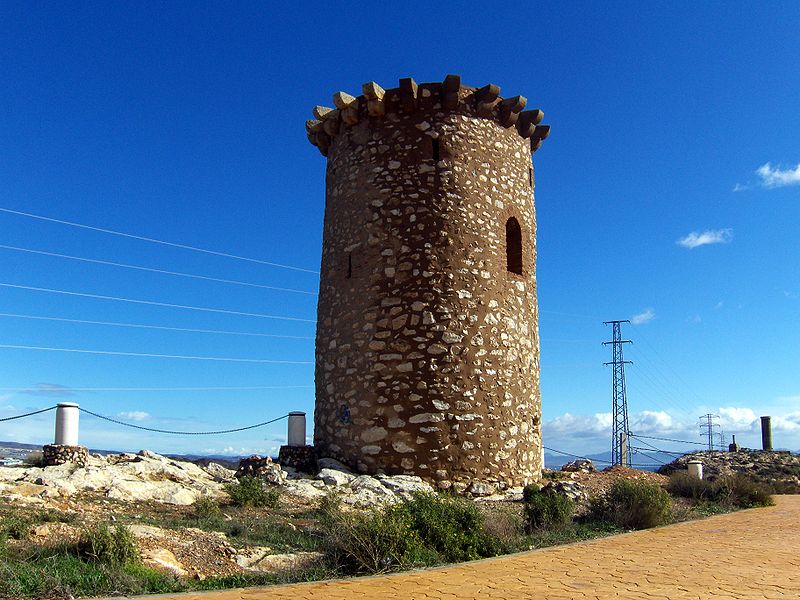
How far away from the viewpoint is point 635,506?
36.0 feet

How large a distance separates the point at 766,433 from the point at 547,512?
24244 millimetres

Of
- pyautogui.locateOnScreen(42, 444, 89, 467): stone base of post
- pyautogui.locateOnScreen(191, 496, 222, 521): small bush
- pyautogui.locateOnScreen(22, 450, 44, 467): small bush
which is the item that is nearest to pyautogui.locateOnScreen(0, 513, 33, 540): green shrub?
pyautogui.locateOnScreen(191, 496, 222, 521): small bush

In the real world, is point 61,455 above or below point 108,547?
above

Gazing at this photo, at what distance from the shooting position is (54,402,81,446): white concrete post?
39.8ft

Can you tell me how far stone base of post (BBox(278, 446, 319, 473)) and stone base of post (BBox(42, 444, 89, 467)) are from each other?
11.9ft

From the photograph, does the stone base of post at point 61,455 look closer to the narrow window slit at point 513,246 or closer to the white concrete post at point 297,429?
the white concrete post at point 297,429

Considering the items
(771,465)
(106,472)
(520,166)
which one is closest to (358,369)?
(106,472)

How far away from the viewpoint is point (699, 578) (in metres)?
7.09

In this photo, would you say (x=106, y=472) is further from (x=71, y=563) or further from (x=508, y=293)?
(x=508, y=293)

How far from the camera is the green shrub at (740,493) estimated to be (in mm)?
14875

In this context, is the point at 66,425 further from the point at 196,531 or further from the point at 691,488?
the point at 691,488

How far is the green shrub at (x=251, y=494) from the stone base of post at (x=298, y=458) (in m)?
2.82

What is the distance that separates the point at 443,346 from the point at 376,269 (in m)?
2.07

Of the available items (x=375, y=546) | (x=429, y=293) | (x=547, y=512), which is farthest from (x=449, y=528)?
(x=429, y=293)
